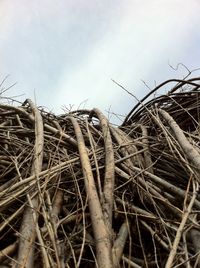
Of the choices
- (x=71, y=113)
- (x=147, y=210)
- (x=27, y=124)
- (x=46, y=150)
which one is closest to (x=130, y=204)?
(x=147, y=210)

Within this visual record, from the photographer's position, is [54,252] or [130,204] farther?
[130,204]

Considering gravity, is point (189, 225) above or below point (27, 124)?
below

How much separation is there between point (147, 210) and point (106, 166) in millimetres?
269

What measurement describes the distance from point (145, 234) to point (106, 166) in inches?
13.5

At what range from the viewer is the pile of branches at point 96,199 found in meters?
1.35

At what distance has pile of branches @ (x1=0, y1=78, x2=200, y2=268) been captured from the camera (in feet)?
4.44

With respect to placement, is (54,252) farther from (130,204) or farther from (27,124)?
(27,124)

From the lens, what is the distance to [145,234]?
165cm

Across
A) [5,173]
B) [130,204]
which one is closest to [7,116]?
[5,173]

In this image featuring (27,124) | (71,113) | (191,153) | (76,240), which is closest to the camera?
(76,240)

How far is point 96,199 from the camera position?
1.48 meters

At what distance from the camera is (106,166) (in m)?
1.79

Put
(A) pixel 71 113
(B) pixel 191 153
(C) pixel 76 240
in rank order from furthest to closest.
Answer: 1. (A) pixel 71 113
2. (B) pixel 191 153
3. (C) pixel 76 240

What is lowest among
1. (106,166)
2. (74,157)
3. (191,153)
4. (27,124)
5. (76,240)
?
(76,240)
